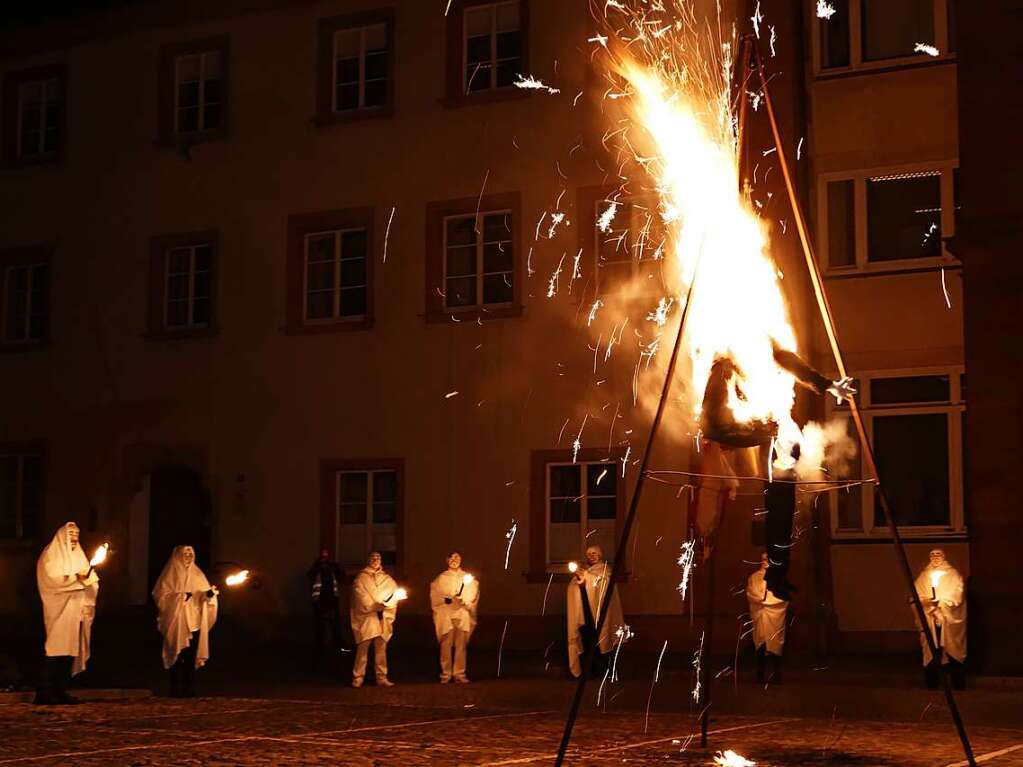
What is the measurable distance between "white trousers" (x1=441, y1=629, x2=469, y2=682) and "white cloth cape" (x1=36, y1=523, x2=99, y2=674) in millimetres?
4451

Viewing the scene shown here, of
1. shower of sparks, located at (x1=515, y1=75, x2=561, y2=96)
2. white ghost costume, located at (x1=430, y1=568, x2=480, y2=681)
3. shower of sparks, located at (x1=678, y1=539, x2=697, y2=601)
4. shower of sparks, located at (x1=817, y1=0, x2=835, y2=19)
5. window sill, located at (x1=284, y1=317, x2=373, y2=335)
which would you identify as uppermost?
shower of sparks, located at (x1=817, y1=0, x2=835, y2=19)

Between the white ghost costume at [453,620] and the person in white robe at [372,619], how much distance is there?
0.63m

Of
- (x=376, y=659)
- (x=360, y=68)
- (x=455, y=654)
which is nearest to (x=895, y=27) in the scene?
(x=360, y=68)

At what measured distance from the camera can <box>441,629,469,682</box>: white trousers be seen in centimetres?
2030

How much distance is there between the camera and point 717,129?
40.8ft

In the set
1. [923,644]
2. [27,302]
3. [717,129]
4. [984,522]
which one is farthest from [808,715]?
[27,302]

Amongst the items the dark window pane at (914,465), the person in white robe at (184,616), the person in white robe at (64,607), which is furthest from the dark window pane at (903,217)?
the person in white robe at (64,607)

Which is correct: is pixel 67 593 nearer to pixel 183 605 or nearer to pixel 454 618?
pixel 183 605

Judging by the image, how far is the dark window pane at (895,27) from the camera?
23031mm

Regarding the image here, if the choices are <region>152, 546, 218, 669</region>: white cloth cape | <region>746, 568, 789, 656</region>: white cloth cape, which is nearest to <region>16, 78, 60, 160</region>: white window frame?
<region>152, 546, 218, 669</region>: white cloth cape

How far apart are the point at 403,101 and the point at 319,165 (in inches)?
71.9

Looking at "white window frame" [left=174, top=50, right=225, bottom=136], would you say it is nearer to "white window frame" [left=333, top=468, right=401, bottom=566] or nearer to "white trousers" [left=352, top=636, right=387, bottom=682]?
"white window frame" [left=333, top=468, right=401, bottom=566]

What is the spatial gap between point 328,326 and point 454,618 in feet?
24.9

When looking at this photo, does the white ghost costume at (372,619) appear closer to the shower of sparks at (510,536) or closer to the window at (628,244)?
the shower of sparks at (510,536)
